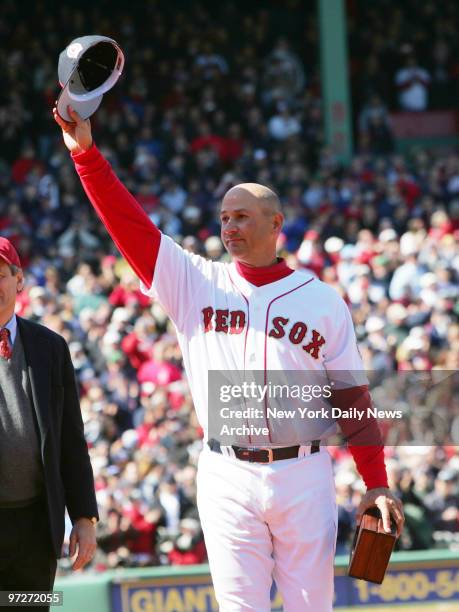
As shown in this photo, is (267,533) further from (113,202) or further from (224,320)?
(113,202)

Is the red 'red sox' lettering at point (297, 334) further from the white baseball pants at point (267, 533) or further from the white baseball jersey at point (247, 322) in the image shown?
the white baseball pants at point (267, 533)

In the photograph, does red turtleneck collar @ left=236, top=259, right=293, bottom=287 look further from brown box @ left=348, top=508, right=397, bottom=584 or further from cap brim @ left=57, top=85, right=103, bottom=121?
brown box @ left=348, top=508, right=397, bottom=584

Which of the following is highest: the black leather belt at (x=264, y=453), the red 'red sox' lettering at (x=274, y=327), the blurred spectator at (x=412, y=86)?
the blurred spectator at (x=412, y=86)

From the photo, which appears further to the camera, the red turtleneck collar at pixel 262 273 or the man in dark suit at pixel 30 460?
the red turtleneck collar at pixel 262 273

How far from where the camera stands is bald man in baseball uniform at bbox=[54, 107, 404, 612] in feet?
13.6

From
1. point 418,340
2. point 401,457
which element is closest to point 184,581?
point 401,457

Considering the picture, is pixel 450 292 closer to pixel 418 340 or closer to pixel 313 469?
pixel 418 340

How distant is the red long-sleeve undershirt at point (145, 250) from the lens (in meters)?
4.19

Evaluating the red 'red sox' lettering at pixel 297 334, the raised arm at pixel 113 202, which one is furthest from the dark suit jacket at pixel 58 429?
the red 'red sox' lettering at pixel 297 334

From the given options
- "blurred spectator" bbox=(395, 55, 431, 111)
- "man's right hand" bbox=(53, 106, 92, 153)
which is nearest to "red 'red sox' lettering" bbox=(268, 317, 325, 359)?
"man's right hand" bbox=(53, 106, 92, 153)

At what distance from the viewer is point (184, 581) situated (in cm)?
788

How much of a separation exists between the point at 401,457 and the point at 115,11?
547 inches

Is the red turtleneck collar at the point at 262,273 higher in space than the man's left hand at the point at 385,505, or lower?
higher

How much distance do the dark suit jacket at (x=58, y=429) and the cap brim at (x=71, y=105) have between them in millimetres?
721
